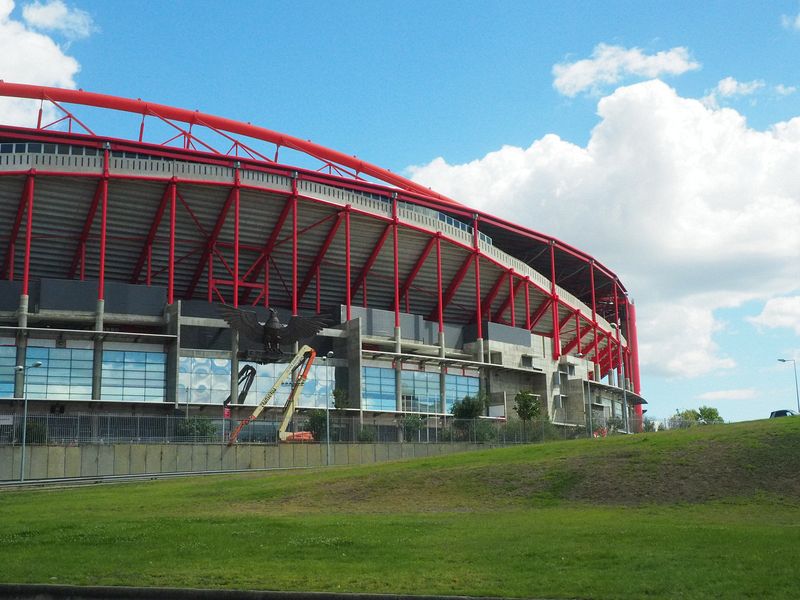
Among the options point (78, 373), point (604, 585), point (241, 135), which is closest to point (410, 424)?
point (78, 373)

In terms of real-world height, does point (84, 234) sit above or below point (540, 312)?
above

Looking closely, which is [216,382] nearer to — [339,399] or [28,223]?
[339,399]

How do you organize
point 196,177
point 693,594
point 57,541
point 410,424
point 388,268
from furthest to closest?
1. point 388,268
2. point 196,177
3. point 410,424
4. point 57,541
5. point 693,594

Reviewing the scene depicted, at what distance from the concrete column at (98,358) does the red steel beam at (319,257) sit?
19995mm

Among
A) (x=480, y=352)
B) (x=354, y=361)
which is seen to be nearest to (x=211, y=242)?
Answer: (x=354, y=361)

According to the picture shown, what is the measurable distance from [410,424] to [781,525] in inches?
1610

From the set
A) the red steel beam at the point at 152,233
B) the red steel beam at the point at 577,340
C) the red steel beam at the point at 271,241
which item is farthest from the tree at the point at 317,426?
the red steel beam at the point at 577,340

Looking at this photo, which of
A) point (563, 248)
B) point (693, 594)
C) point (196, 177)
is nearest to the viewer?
point (693, 594)

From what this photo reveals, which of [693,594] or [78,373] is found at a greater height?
[78,373]

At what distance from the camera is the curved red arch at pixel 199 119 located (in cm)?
7550

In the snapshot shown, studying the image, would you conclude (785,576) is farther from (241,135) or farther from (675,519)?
(241,135)

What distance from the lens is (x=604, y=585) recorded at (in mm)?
15422

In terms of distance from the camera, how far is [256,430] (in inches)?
2223

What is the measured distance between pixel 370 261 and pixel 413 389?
12064 millimetres
